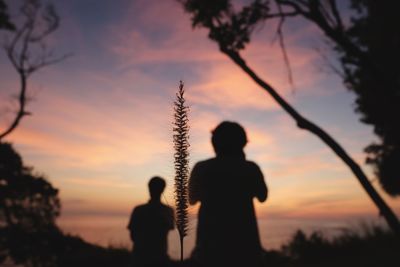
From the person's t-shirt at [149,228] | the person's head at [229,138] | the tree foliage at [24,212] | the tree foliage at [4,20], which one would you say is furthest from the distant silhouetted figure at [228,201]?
the tree foliage at [4,20]

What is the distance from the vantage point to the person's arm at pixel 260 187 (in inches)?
132

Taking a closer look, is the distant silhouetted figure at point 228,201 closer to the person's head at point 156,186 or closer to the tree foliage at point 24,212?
the person's head at point 156,186

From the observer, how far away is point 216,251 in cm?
319

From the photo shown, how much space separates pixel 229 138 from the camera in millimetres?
3416

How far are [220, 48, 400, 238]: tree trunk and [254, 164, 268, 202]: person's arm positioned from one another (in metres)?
3.56

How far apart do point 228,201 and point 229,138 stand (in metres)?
0.54

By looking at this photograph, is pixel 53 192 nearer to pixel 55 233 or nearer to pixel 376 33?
pixel 55 233

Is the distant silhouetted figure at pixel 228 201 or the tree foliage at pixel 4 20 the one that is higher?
the tree foliage at pixel 4 20

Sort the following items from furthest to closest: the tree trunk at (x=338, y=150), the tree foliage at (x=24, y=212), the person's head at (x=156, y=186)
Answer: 1. the tree foliage at (x=24, y=212)
2. the tree trunk at (x=338, y=150)
3. the person's head at (x=156, y=186)

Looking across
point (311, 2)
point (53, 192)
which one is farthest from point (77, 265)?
point (311, 2)

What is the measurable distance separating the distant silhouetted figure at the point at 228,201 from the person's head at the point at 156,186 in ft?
7.36

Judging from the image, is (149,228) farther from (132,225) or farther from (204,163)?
(204,163)

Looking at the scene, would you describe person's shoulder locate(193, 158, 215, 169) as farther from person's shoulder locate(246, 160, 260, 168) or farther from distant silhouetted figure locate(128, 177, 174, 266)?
distant silhouetted figure locate(128, 177, 174, 266)

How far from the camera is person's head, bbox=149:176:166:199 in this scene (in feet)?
Answer: 18.3
